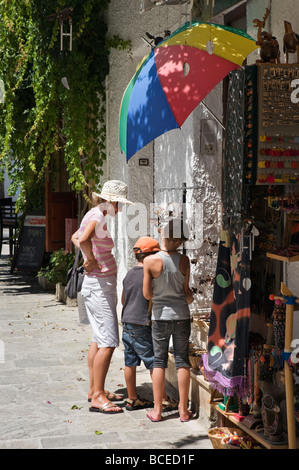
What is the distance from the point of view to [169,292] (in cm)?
522

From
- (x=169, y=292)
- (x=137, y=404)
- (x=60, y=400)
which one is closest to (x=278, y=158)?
(x=169, y=292)

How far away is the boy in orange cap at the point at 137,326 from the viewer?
18.2 ft

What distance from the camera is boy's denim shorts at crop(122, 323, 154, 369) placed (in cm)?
554

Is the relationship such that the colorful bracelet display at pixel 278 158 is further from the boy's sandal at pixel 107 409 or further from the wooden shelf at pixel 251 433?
the boy's sandal at pixel 107 409

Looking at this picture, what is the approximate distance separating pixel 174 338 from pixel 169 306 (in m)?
0.28

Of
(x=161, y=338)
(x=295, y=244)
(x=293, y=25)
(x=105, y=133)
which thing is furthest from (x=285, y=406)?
(x=105, y=133)

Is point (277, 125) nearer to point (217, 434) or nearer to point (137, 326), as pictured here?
point (217, 434)

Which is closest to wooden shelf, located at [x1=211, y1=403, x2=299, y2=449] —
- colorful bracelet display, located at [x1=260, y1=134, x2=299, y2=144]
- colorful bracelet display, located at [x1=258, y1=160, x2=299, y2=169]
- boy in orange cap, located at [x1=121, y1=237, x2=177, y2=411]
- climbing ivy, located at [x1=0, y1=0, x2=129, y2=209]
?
boy in orange cap, located at [x1=121, y1=237, x2=177, y2=411]
